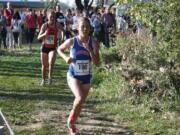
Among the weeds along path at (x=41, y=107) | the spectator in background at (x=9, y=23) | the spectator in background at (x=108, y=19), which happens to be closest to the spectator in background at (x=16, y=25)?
the spectator in background at (x=9, y=23)

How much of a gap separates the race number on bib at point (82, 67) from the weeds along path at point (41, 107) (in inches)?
39.4

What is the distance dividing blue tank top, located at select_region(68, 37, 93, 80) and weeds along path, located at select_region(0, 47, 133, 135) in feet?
3.17

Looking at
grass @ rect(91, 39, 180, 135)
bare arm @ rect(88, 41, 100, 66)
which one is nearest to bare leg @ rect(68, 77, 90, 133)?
bare arm @ rect(88, 41, 100, 66)

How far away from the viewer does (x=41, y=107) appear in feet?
35.6

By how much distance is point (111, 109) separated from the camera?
1070 centimetres

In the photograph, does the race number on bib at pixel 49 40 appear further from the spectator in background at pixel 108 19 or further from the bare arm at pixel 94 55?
the spectator in background at pixel 108 19

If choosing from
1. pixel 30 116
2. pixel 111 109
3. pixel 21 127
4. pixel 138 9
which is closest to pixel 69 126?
pixel 21 127

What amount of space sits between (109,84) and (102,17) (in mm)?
12721

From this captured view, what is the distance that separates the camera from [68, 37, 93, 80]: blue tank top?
27.7ft

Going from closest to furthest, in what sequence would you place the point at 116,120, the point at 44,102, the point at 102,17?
the point at 116,120 → the point at 44,102 → the point at 102,17

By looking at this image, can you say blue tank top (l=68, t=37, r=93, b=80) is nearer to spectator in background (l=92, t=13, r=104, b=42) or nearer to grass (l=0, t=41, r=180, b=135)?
grass (l=0, t=41, r=180, b=135)

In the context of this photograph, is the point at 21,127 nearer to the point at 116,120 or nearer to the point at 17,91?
the point at 116,120

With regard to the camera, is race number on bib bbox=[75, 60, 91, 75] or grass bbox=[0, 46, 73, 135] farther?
grass bbox=[0, 46, 73, 135]

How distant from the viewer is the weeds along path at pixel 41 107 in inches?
355
